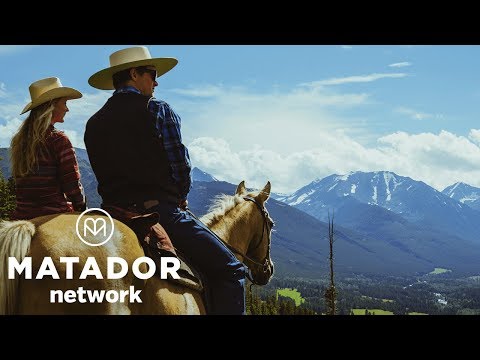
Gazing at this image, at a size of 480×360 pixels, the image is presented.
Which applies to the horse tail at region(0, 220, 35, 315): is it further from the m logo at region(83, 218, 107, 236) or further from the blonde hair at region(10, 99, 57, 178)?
the blonde hair at region(10, 99, 57, 178)

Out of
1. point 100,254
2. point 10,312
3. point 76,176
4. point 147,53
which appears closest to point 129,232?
point 100,254

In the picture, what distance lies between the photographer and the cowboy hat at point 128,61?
21.3 feet

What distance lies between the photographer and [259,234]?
353 inches

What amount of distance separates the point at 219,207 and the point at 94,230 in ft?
10.2

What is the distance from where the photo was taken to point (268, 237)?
360 inches

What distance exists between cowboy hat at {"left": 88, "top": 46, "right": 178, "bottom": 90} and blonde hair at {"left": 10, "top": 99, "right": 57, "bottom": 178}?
986 millimetres

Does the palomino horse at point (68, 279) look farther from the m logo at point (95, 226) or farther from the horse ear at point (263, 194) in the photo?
the horse ear at point (263, 194)

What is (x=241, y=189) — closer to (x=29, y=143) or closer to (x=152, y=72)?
Result: (x=152, y=72)

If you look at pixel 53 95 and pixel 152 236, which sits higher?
pixel 53 95

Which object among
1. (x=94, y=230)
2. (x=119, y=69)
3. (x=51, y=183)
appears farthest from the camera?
(x=119, y=69)

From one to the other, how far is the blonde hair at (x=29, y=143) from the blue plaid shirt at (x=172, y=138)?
90 centimetres

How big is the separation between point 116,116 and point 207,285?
218cm

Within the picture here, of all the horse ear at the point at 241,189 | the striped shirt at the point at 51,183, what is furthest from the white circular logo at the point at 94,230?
the horse ear at the point at 241,189

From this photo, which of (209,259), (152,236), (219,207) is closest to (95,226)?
(152,236)
